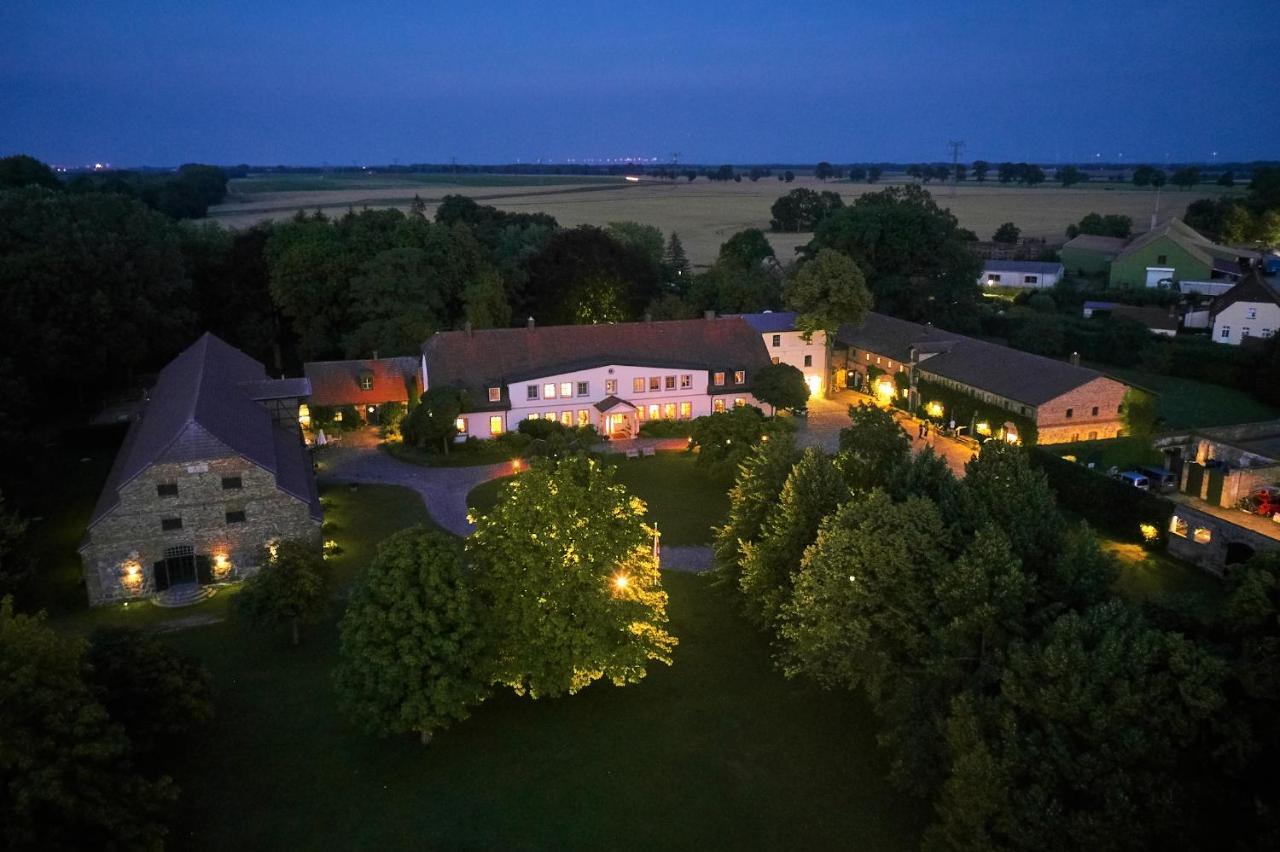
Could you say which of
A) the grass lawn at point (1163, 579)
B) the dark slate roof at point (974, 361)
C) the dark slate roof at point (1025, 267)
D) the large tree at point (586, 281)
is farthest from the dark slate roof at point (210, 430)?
the dark slate roof at point (1025, 267)

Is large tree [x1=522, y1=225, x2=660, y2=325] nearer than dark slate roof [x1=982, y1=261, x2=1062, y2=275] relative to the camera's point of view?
Yes

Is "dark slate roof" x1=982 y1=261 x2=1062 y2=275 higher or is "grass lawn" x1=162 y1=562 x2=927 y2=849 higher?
"dark slate roof" x1=982 y1=261 x2=1062 y2=275

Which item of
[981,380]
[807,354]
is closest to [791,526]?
[981,380]

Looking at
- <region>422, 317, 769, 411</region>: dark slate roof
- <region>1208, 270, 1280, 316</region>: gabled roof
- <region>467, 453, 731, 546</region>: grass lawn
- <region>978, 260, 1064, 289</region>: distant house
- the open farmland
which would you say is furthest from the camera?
the open farmland

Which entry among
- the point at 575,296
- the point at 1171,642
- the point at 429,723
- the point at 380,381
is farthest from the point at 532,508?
the point at 575,296

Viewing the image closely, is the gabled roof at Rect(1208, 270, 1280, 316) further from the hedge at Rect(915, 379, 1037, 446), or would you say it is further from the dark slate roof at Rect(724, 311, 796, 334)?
the dark slate roof at Rect(724, 311, 796, 334)

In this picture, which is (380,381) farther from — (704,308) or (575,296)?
(704,308)

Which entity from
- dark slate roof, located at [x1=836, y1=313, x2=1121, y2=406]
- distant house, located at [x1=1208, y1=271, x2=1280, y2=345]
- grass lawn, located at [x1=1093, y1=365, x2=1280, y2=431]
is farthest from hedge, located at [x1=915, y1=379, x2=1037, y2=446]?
distant house, located at [x1=1208, y1=271, x2=1280, y2=345]

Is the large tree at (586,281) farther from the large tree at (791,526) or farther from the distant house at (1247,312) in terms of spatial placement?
the distant house at (1247,312)
